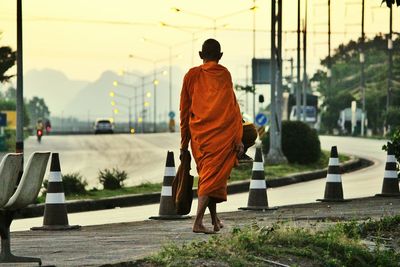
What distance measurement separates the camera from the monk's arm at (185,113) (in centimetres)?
1260

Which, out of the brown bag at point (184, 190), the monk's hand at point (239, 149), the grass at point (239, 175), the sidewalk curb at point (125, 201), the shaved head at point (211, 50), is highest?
the shaved head at point (211, 50)

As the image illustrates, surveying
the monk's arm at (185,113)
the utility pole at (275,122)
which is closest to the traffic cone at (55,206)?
the monk's arm at (185,113)

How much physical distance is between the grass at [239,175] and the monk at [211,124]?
10.9 metres

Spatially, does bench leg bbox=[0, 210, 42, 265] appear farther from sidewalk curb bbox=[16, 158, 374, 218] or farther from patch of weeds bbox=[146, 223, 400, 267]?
sidewalk curb bbox=[16, 158, 374, 218]

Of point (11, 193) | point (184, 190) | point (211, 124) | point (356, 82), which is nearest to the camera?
point (11, 193)

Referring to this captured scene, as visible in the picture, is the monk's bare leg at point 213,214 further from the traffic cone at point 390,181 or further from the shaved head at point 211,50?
the traffic cone at point 390,181

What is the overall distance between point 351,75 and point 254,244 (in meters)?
165

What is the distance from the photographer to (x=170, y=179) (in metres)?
16.8

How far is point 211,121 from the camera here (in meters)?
12.6

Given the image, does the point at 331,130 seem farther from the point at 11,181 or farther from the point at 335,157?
the point at 11,181

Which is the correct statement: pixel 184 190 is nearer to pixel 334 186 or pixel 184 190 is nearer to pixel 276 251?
pixel 276 251

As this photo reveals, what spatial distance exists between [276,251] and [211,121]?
261 cm

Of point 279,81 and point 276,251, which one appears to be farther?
point 279,81

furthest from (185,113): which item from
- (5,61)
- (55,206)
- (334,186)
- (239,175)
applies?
(5,61)
